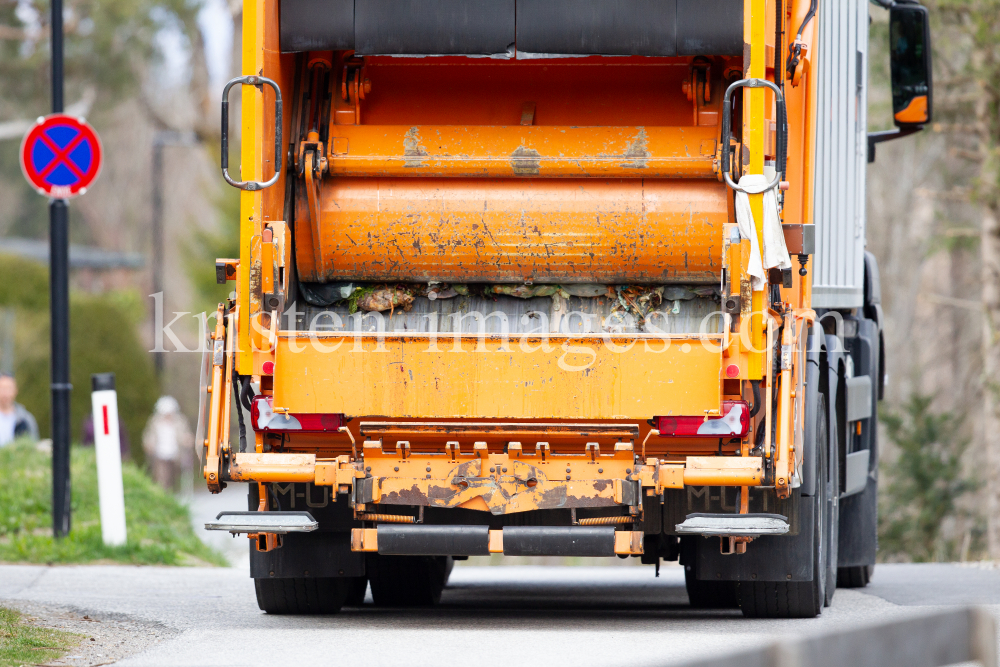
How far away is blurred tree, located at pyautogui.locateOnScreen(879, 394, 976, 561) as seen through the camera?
1634 centimetres

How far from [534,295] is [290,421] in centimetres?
136

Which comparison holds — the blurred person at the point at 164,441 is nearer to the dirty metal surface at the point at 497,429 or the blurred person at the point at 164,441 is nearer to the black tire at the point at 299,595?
the black tire at the point at 299,595

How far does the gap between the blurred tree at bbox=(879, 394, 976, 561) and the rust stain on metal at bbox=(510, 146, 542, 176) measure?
400 inches

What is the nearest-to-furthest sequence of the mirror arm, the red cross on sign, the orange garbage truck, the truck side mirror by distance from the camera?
the orange garbage truck → the truck side mirror → the mirror arm → the red cross on sign

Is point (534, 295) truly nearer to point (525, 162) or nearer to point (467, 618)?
point (525, 162)

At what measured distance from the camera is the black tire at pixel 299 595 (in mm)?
7070

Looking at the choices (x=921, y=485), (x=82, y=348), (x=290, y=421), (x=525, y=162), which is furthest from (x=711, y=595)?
(x=82, y=348)

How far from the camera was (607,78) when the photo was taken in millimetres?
7328

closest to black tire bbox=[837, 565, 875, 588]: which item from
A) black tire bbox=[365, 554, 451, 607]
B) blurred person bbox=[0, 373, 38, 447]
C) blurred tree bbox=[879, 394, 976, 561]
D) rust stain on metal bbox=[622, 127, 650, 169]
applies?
black tire bbox=[365, 554, 451, 607]

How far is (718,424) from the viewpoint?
6.32m

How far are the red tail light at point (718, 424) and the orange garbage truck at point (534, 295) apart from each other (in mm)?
12

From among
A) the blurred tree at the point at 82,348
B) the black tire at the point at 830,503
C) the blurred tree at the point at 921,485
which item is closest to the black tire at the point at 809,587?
the black tire at the point at 830,503

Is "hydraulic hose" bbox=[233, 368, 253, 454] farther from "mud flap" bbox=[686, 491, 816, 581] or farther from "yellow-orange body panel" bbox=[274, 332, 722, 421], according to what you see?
"mud flap" bbox=[686, 491, 816, 581]

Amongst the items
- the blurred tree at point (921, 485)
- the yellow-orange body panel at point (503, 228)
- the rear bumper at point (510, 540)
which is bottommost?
the blurred tree at point (921, 485)
